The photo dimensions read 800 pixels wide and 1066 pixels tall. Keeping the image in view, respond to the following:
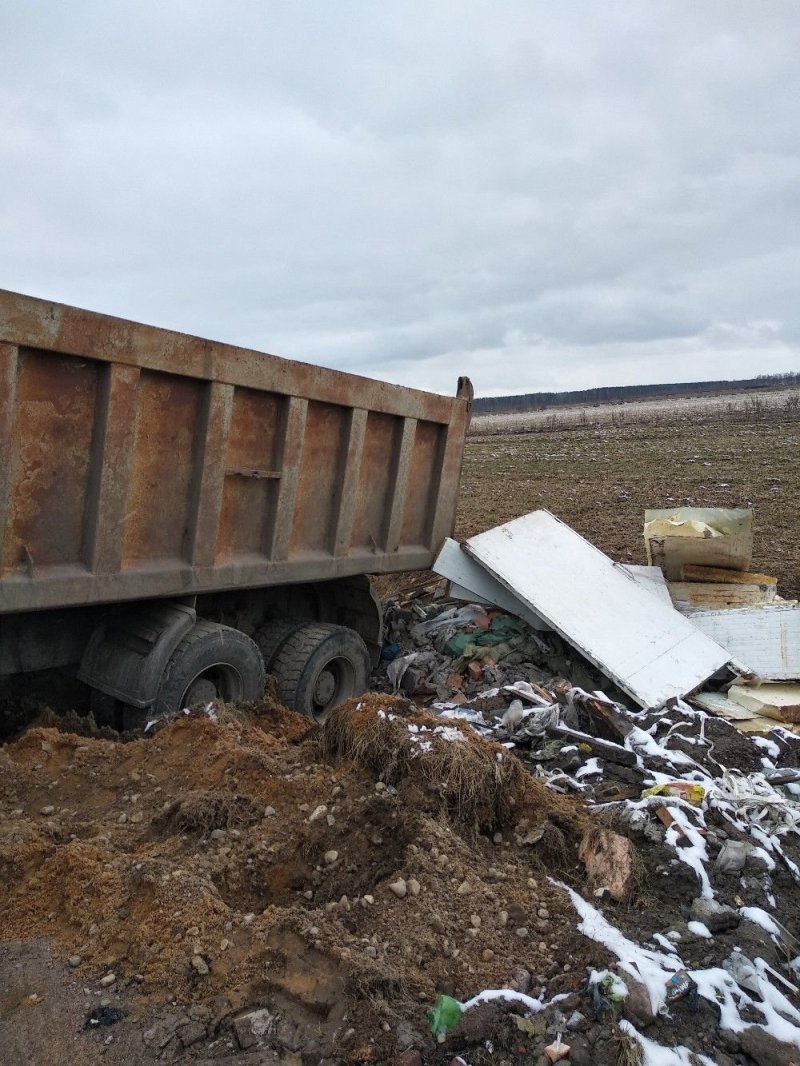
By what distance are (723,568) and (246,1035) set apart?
580 centimetres

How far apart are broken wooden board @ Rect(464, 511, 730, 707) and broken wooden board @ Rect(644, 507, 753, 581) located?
0.54m

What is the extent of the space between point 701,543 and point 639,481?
33.3 ft

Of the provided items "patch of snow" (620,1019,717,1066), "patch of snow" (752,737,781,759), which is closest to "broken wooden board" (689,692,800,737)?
"patch of snow" (752,737,781,759)

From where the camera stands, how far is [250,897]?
2762 millimetres

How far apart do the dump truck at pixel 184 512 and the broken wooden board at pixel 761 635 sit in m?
2.67

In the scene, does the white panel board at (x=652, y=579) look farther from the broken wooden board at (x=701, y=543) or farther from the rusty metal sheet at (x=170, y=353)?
the rusty metal sheet at (x=170, y=353)

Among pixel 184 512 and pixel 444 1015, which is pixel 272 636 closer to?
pixel 184 512

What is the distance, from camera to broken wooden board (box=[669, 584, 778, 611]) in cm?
679

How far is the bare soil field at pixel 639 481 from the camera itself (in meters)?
10.8

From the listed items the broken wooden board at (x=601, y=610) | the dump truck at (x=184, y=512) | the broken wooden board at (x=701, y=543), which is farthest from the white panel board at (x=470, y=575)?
the broken wooden board at (x=701, y=543)

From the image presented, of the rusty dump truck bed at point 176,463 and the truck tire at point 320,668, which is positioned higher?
the rusty dump truck bed at point 176,463

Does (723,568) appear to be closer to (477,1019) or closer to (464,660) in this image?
(464,660)

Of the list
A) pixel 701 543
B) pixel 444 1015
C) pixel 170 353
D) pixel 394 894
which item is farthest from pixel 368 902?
pixel 701 543

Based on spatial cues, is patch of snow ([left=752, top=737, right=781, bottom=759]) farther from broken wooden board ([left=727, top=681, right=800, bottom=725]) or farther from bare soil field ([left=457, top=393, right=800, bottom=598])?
bare soil field ([left=457, top=393, right=800, bottom=598])
